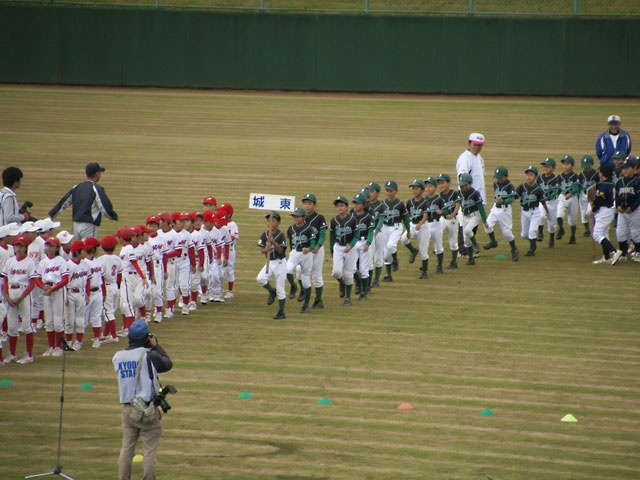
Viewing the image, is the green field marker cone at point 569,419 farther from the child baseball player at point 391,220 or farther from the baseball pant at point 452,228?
the baseball pant at point 452,228

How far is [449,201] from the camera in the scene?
1738cm

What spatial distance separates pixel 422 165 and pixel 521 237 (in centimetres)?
721

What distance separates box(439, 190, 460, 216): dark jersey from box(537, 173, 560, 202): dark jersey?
2.47 m

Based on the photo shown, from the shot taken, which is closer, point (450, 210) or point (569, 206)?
point (450, 210)

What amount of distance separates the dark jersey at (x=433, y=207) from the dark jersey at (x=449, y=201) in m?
0.14

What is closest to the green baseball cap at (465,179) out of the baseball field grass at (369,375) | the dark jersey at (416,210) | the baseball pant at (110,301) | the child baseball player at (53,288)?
the dark jersey at (416,210)

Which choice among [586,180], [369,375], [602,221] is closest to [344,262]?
[369,375]

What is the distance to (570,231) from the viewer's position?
68.7ft

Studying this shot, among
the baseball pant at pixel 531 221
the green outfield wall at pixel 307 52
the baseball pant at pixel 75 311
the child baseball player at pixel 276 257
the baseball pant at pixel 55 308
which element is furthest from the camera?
the green outfield wall at pixel 307 52

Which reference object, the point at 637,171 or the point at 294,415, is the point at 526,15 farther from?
the point at 294,415

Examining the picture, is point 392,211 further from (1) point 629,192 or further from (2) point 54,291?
(2) point 54,291

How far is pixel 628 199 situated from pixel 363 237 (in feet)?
18.7

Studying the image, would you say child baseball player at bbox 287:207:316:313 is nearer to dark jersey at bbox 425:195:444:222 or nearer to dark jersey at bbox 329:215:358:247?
dark jersey at bbox 329:215:358:247

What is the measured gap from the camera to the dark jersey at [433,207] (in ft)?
55.6
